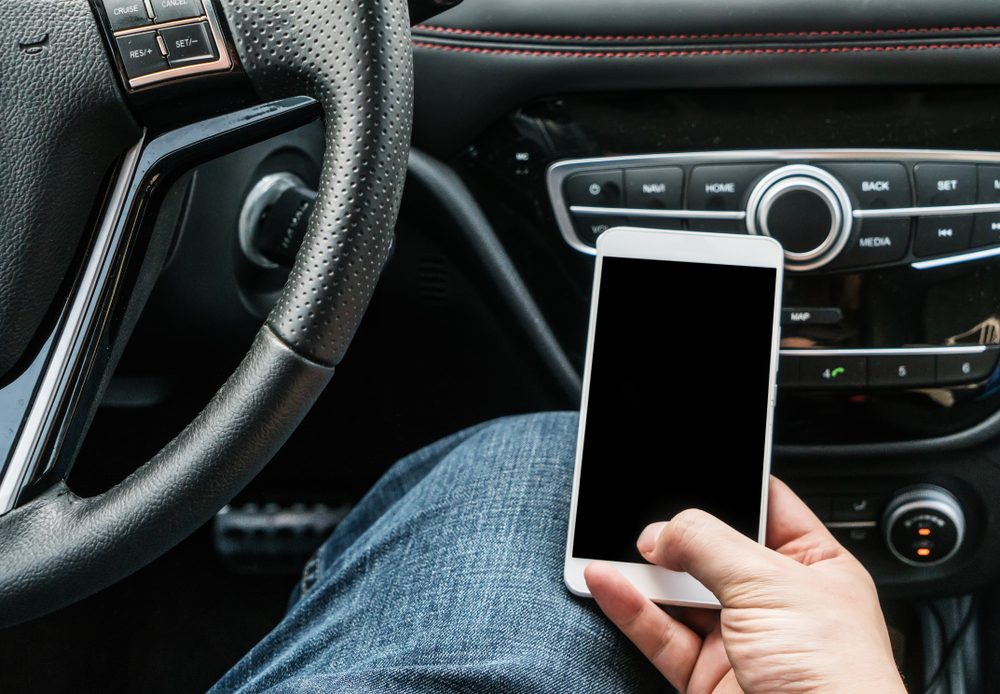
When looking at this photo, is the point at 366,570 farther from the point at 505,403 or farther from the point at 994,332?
the point at 994,332

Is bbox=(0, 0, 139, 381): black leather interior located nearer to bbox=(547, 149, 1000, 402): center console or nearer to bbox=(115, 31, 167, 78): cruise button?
bbox=(115, 31, 167, 78): cruise button

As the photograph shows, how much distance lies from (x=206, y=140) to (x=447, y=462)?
35 centimetres

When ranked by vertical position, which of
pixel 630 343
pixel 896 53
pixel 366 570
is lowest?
pixel 366 570

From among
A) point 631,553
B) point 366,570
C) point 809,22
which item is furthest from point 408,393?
point 809,22

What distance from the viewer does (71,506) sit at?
523 millimetres

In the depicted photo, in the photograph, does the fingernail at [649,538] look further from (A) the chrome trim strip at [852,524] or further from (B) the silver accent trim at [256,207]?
(B) the silver accent trim at [256,207]

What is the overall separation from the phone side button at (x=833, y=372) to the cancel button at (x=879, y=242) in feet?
0.28

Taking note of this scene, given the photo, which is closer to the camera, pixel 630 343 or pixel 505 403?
pixel 630 343

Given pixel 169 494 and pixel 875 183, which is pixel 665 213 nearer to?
pixel 875 183

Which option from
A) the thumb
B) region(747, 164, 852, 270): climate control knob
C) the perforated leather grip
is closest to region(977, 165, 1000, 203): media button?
region(747, 164, 852, 270): climate control knob

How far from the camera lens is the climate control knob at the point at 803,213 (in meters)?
0.74

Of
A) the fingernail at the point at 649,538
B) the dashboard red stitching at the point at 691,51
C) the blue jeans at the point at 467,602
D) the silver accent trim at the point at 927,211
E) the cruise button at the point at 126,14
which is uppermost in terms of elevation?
the cruise button at the point at 126,14

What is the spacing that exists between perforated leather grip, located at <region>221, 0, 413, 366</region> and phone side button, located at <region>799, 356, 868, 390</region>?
42 centimetres

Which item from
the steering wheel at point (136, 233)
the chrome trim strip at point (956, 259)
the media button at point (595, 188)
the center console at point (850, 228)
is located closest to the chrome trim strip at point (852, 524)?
the center console at point (850, 228)
